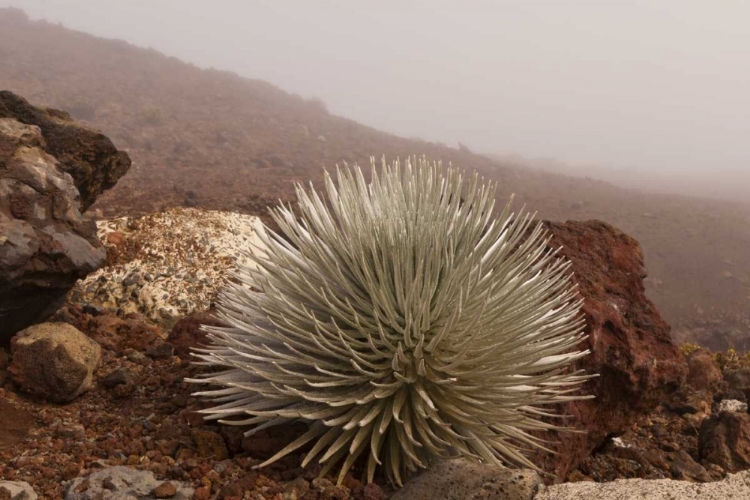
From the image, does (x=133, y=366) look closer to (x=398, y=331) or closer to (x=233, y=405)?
(x=233, y=405)

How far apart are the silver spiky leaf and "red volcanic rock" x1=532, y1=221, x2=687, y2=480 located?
0.66 meters

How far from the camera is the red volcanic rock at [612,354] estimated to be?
3.18 metres

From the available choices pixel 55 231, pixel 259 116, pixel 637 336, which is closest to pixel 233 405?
pixel 55 231

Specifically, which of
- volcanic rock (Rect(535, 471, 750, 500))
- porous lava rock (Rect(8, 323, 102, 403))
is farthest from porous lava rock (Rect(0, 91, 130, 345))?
volcanic rock (Rect(535, 471, 750, 500))

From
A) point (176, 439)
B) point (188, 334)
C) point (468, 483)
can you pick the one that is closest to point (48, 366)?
point (176, 439)

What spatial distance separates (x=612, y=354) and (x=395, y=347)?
1.61m

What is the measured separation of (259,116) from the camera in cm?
2303

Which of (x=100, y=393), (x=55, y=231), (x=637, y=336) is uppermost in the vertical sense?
(x=637, y=336)

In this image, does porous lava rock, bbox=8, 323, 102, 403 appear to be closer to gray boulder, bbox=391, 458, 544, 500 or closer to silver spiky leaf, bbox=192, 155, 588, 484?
silver spiky leaf, bbox=192, 155, 588, 484

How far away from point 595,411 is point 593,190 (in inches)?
677

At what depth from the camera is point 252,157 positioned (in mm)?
15961

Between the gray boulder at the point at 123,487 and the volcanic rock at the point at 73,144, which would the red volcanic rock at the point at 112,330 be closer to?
the volcanic rock at the point at 73,144

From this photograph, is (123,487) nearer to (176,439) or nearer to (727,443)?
(176,439)

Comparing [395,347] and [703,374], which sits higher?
[395,347]
